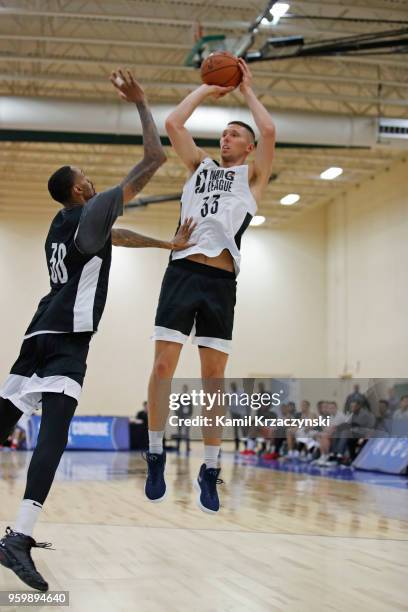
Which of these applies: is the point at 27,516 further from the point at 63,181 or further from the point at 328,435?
the point at 328,435

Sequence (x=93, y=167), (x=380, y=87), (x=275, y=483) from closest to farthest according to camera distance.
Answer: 1. (x=275, y=483)
2. (x=380, y=87)
3. (x=93, y=167)

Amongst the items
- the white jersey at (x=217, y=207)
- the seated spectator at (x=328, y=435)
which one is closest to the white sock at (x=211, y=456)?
the white jersey at (x=217, y=207)

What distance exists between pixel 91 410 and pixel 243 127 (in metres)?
21.8

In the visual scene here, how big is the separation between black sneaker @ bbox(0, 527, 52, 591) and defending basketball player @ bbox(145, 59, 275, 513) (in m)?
1.10

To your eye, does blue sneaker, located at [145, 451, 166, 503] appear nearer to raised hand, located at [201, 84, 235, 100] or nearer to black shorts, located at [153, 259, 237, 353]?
black shorts, located at [153, 259, 237, 353]

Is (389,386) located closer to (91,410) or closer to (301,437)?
(301,437)

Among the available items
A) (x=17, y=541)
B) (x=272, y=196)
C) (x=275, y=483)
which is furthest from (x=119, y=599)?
(x=272, y=196)

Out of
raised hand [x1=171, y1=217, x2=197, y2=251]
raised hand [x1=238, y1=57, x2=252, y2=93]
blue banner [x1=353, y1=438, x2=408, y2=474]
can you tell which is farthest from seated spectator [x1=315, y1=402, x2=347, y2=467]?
raised hand [x1=238, y1=57, x2=252, y2=93]

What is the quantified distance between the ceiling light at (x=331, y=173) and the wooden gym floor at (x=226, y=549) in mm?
12345

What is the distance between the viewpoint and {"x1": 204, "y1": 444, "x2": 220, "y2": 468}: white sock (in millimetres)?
5195

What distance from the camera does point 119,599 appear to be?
4145 mm

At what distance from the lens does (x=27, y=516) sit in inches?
165

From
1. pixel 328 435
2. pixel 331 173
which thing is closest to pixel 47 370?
pixel 328 435

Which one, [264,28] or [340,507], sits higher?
[264,28]
